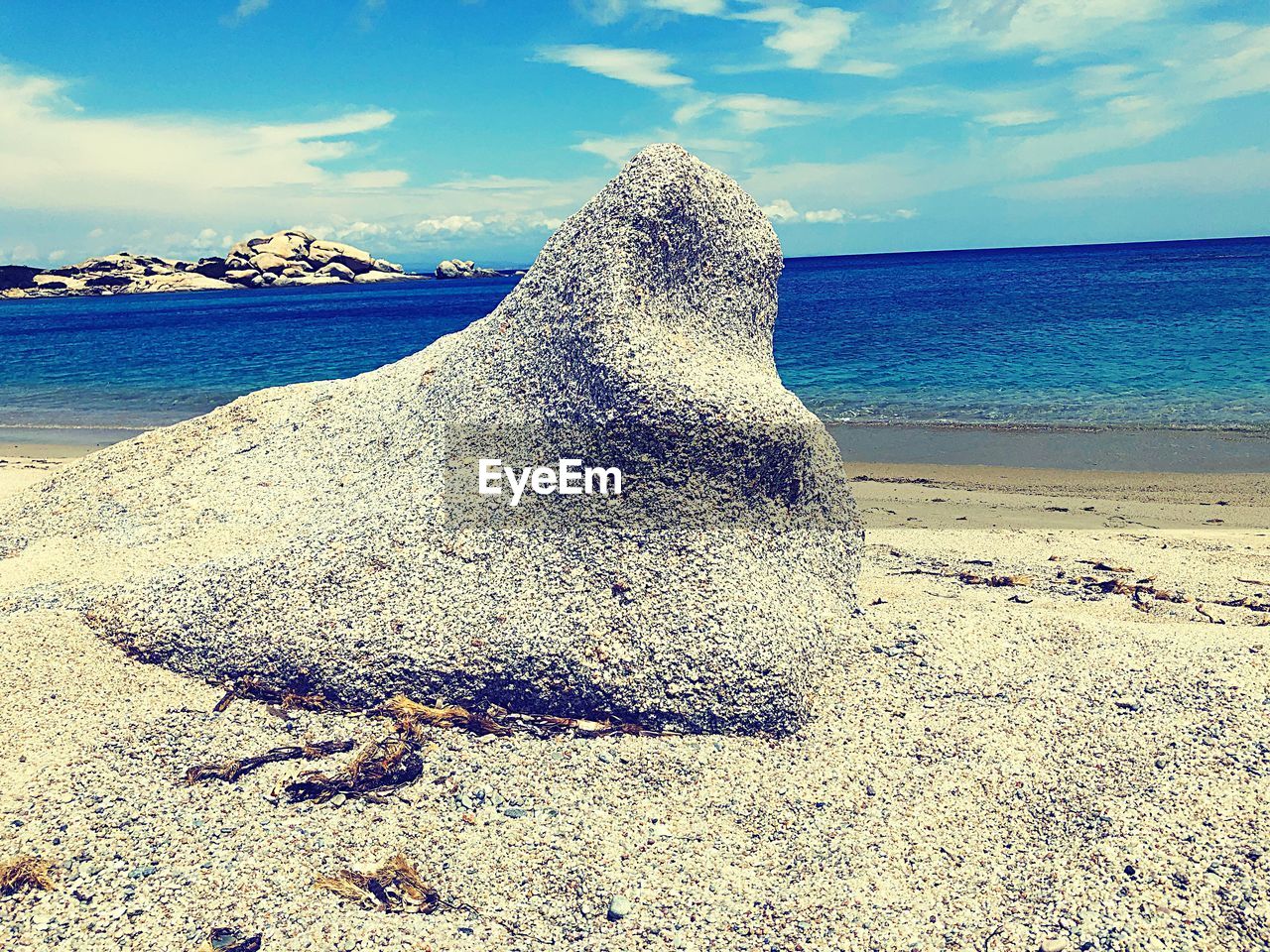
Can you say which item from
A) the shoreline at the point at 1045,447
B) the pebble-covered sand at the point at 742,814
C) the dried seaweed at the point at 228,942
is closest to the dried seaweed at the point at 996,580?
the pebble-covered sand at the point at 742,814

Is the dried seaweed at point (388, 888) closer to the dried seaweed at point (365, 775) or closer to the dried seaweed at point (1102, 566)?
the dried seaweed at point (365, 775)

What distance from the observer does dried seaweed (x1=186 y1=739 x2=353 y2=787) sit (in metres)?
3.87

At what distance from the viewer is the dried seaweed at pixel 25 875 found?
316cm

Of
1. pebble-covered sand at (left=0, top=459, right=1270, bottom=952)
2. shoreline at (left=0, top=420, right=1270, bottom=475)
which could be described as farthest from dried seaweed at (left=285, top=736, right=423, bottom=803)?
shoreline at (left=0, top=420, right=1270, bottom=475)

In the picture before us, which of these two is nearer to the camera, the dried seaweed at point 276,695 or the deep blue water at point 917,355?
the dried seaweed at point 276,695

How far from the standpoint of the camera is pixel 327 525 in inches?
199

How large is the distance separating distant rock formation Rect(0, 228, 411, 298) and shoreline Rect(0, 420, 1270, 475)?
96.5 m

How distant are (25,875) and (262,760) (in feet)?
3.23

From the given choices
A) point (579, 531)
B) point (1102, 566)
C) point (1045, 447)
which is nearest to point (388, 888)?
point (579, 531)

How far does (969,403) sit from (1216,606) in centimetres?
1157

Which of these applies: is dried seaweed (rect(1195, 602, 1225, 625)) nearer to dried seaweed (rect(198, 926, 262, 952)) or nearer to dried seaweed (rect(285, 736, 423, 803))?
dried seaweed (rect(285, 736, 423, 803))

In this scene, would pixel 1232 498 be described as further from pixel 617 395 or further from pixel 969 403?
pixel 617 395

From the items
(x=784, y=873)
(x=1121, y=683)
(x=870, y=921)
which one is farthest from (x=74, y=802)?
(x=1121, y=683)

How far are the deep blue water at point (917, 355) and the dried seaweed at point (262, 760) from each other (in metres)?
13.8
